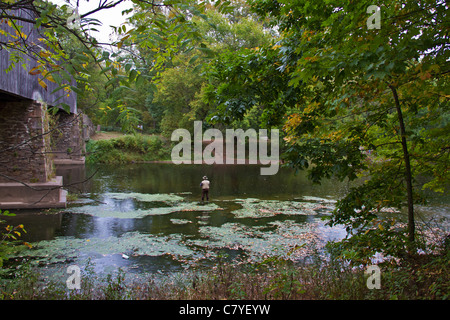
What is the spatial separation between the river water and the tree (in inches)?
39.2

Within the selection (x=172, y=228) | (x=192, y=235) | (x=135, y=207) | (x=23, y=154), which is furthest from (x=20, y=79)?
(x=192, y=235)

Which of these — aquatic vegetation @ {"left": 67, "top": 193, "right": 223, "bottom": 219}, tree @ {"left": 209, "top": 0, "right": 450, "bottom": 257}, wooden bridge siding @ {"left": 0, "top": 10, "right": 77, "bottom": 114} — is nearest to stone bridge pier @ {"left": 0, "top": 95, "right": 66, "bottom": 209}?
wooden bridge siding @ {"left": 0, "top": 10, "right": 77, "bottom": 114}

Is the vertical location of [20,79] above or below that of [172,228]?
above

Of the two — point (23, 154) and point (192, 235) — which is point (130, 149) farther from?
point (192, 235)

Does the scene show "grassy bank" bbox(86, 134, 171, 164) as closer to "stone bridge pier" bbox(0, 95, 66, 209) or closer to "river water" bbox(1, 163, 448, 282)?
"river water" bbox(1, 163, 448, 282)

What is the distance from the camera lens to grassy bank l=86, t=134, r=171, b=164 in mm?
38844

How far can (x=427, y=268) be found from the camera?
4.53 meters

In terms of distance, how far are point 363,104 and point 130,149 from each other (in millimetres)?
39064

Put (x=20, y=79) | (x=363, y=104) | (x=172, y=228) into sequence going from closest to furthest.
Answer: (x=363, y=104), (x=172, y=228), (x=20, y=79)

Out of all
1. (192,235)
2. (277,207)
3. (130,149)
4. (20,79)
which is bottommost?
(192,235)

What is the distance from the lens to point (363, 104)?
20.0 ft

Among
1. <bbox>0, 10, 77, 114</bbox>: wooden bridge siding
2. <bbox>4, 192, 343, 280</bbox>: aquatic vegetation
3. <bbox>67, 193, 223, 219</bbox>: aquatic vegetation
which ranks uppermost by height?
<bbox>0, 10, 77, 114</bbox>: wooden bridge siding

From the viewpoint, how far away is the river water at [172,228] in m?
8.80

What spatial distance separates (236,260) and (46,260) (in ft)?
16.4
